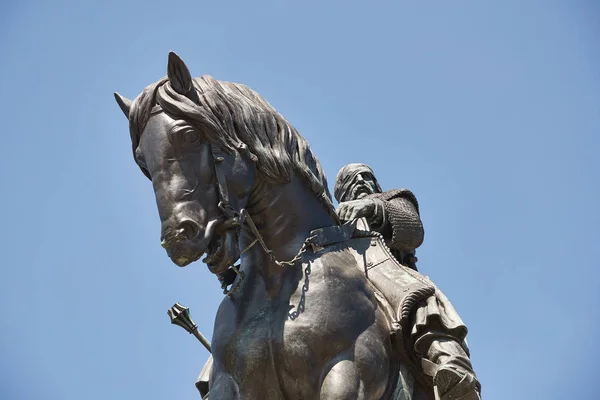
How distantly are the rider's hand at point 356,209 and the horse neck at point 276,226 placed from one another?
1.07 metres

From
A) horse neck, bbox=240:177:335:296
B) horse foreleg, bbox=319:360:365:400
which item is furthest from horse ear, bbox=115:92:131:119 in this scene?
horse foreleg, bbox=319:360:365:400

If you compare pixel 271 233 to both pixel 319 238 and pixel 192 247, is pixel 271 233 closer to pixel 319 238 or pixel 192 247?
pixel 319 238

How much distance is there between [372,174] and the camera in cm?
979

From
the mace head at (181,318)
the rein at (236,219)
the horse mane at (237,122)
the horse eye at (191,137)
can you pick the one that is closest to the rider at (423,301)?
the rein at (236,219)

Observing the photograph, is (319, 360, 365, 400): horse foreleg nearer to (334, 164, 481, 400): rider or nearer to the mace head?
(334, 164, 481, 400): rider

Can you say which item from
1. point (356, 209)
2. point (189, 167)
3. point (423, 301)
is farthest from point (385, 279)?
point (189, 167)

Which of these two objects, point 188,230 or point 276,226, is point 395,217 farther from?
point 188,230

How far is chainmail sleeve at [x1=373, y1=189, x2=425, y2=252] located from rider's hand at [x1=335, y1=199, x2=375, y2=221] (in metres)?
0.13

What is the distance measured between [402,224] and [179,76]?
2.37 metres

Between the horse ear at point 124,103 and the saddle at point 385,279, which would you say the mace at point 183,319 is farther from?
the horse ear at point 124,103

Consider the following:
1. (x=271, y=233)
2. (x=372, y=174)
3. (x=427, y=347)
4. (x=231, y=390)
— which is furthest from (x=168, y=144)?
(x=372, y=174)

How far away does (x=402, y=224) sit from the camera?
875 centimetres

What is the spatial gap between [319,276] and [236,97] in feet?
4.36

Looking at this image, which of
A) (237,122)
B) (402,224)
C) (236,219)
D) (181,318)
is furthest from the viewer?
(402,224)
